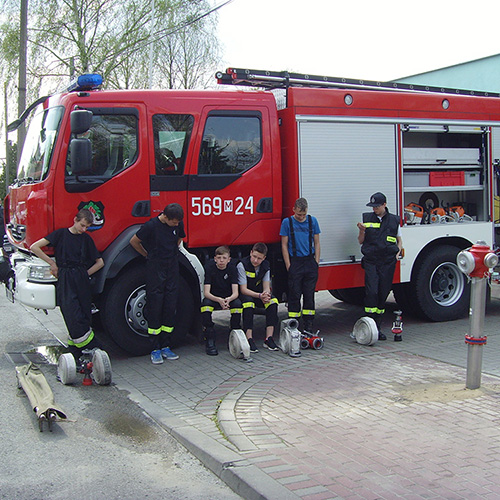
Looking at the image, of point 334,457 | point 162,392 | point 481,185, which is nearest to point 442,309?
point 481,185

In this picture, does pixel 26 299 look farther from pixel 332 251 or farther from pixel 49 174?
pixel 332 251

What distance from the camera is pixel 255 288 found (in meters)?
7.81

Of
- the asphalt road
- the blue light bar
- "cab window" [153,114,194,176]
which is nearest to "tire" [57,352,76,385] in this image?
the asphalt road

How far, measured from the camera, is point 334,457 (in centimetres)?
444

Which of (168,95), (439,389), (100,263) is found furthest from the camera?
(168,95)

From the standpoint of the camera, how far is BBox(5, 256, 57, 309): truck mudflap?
7062 mm

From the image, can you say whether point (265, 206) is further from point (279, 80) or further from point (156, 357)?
point (156, 357)

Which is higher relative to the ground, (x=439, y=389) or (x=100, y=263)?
(x=100, y=263)

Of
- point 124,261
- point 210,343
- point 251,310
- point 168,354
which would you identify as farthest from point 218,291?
point 124,261

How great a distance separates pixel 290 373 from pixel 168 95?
3.46 m

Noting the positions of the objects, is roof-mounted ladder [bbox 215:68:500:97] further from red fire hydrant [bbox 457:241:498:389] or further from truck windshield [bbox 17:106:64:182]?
red fire hydrant [bbox 457:241:498:389]

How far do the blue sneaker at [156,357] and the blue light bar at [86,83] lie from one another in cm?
307

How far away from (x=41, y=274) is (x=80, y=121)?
170 cm

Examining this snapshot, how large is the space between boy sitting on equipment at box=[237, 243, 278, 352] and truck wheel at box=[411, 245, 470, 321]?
2.42m
